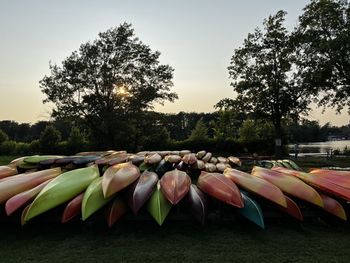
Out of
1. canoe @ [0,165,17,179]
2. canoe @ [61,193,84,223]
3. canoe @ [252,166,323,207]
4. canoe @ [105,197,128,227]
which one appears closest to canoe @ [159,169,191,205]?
canoe @ [105,197,128,227]

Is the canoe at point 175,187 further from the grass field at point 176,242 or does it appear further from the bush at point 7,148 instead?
the bush at point 7,148

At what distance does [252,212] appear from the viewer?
4359mm

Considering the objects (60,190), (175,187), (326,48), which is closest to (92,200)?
(60,190)

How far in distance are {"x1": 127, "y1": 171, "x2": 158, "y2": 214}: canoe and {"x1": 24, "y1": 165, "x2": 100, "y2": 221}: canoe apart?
2.61ft

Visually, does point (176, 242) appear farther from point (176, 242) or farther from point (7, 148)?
point (7, 148)

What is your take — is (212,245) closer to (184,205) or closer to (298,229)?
(184,205)

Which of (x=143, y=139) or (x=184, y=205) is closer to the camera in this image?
(x=184, y=205)

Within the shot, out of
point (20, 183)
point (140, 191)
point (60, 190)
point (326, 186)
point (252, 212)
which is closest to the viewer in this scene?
point (252, 212)

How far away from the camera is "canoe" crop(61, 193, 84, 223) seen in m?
4.17

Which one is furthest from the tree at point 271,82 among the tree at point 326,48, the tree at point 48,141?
the tree at point 48,141

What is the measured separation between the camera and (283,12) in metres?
22.9

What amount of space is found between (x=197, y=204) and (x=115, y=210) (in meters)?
1.08

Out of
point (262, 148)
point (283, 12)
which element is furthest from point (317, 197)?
point (262, 148)

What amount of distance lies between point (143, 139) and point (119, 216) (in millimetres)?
23943
